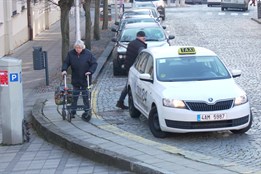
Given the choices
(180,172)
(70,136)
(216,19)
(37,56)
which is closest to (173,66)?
(70,136)

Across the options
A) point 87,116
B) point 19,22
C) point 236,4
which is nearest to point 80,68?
point 87,116

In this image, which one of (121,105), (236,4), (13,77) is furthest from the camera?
(236,4)

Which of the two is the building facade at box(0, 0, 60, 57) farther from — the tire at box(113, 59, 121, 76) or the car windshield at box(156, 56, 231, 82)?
the car windshield at box(156, 56, 231, 82)

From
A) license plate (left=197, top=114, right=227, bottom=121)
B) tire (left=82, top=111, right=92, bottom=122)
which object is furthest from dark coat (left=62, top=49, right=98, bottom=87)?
license plate (left=197, top=114, right=227, bottom=121)

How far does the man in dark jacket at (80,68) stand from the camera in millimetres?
11750

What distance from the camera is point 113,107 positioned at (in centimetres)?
1380

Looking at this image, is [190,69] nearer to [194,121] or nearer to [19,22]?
[194,121]

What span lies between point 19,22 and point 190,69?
19.3 m

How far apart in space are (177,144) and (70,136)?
187cm

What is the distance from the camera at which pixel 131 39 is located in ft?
66.3

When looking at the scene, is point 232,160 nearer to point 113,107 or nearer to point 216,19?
point 113,107

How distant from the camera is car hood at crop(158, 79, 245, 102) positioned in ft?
33.3

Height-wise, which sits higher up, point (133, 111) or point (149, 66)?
point (149, 66)

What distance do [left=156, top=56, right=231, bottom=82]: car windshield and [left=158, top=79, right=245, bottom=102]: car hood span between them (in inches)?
11.3
